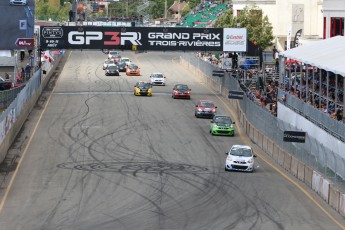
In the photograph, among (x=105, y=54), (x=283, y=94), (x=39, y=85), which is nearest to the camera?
(x=283, y=94)

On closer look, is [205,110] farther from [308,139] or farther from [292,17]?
[292,17]

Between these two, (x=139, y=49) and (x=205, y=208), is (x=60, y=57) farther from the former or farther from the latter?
(x=205, y=208)

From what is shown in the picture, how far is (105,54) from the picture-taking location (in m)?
135

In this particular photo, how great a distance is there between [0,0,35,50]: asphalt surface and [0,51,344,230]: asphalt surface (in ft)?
32.5

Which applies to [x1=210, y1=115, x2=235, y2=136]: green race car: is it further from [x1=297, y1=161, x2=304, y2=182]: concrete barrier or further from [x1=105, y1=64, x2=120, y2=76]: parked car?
[x1=105, y1=64, x2=120, y2=76]: parked car

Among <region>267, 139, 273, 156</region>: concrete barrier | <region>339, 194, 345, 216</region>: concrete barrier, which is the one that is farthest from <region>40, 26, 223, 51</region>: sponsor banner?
<region>339, 194, 345, 216</region>: concrete barrier

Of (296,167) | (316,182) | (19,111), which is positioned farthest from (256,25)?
(316,182)

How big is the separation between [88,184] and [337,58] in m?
16.4

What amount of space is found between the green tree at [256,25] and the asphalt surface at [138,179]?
35.2m

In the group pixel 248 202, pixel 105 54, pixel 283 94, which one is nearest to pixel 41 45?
pixel 283 94

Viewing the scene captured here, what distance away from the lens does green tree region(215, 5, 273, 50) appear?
10928 cm

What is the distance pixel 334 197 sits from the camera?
3884 cm

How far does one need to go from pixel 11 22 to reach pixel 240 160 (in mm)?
40063

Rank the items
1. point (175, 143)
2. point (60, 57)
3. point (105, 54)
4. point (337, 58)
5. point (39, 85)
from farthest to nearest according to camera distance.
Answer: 1. point (105, 54)
2. point (60, 57)
3. point (39, 85)
4. point (175, 143)
5. point (337, 58)
